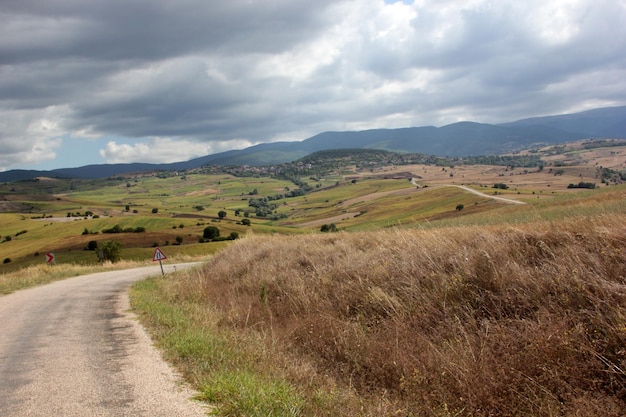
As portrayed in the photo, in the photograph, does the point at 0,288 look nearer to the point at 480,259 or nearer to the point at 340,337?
the point at 340,337

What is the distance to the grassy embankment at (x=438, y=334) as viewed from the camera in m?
5.60

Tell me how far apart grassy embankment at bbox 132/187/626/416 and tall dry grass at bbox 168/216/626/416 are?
0.02 metres

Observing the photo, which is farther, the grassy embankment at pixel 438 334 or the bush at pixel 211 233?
the bush at pixel 211 233

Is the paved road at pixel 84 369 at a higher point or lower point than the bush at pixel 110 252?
higher

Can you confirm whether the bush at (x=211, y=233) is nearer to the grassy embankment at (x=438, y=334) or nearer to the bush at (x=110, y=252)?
the bush at (x=110, y=252)

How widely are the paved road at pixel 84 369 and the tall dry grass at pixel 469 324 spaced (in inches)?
85.3

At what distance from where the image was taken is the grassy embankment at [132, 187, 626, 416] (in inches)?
220

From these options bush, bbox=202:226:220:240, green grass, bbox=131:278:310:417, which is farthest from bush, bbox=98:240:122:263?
green grass, bbox=131:278:310:417

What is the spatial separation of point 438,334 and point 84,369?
6149 mm

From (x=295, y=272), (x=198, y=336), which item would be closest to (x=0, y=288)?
(x=295, y=272)

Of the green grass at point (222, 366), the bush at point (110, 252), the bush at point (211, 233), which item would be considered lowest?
the bush at point (211, 233)

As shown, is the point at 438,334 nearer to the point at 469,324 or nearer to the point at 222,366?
the point at 469,324

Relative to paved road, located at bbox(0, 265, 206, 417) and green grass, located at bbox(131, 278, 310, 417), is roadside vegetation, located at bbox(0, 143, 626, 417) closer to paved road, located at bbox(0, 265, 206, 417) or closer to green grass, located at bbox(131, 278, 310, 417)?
green grass, located at bbox(131, 278, 310, 417)

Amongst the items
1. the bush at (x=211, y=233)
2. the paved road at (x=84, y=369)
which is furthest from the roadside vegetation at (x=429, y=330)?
the bush at (x=211, y=233)
